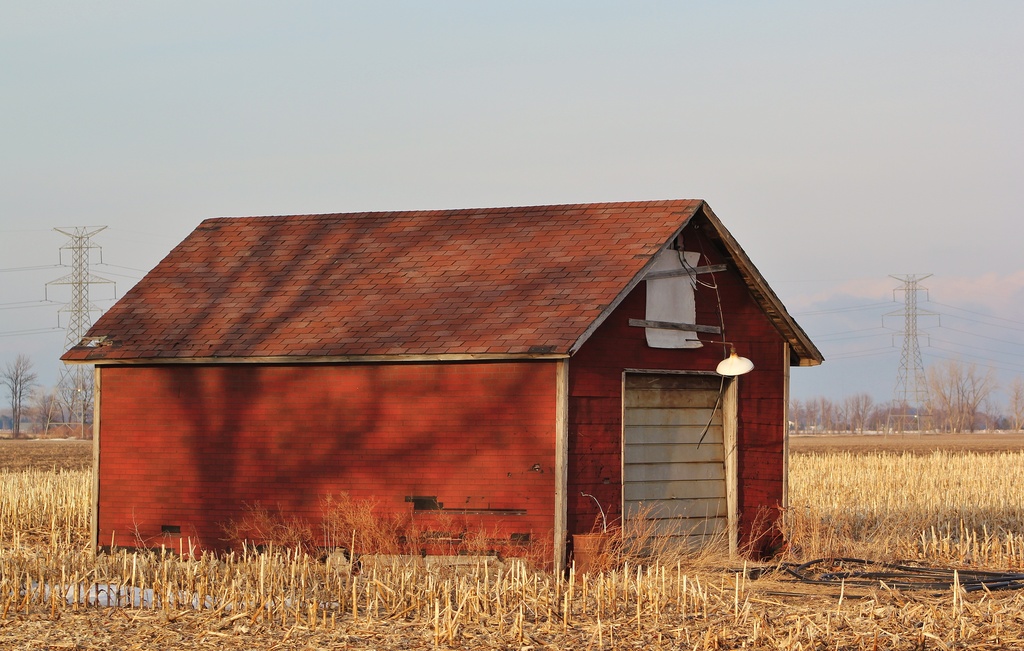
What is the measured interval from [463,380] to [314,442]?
87.1 inches

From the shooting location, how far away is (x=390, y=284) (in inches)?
655

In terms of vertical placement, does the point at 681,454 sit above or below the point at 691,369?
below

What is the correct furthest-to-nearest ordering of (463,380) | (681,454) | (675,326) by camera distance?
(681,454) < (675,326) < (463,380)

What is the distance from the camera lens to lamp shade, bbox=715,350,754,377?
606 inches

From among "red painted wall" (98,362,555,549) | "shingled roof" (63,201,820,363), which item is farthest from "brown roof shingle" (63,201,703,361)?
"red painted wall" (98,362,555,549)

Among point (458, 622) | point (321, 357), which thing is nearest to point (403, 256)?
point (321, 357)

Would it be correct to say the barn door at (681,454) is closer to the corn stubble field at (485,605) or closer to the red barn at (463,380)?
the red barn at (463,380)

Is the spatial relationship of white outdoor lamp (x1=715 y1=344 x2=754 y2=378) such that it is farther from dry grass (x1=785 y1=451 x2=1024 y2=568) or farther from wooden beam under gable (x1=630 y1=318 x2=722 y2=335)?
dry grass (x1=785 y1=451 x2=1024 y2=568)

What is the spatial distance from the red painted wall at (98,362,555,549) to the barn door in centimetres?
181

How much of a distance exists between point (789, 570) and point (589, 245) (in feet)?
16.2

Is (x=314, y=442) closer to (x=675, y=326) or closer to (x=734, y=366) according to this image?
(x=675, y=326)

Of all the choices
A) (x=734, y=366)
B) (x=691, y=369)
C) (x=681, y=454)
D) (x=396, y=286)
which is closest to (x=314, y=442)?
(x=396, y=286)

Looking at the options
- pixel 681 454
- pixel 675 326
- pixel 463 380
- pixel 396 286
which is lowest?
pixel 681 454

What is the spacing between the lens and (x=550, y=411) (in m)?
14.4
